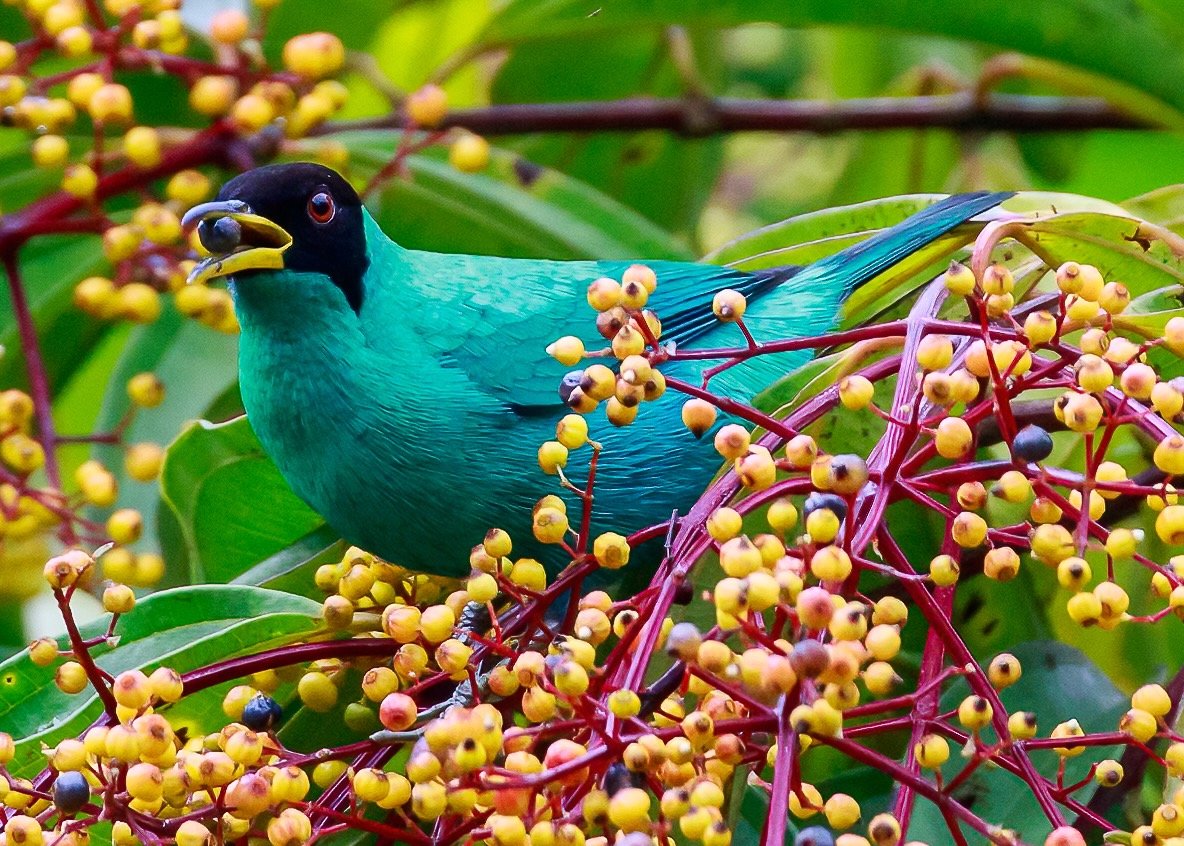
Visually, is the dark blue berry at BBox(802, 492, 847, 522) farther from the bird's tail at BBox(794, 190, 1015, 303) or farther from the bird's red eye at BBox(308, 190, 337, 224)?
the bird's red eye at BBox(308, 190, 337, 224)

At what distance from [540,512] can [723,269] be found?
1.17 meters

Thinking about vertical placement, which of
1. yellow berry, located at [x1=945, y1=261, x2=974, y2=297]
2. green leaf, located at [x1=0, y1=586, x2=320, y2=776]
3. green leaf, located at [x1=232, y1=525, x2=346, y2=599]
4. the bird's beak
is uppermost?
yellow berry, located at [x1=945, y1=261, x2=974, y2=297]

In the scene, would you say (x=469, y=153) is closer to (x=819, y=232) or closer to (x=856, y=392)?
(x=819, y=232)

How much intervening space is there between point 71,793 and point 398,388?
1.01 meters

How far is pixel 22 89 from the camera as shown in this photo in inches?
104

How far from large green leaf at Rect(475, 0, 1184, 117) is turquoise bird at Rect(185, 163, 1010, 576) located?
2.31 ft

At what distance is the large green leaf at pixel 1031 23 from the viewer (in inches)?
115

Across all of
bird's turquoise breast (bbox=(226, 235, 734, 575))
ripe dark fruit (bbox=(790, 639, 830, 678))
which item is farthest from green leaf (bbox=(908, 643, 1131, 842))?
ripe dark fruit (bbox=(790, 639, 830, 678))

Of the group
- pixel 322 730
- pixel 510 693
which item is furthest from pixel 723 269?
pixel 510 693

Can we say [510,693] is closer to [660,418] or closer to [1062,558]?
[1062,558]

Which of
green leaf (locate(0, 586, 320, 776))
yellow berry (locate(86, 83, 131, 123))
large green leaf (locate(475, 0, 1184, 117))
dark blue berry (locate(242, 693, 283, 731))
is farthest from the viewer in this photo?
large green leaf (locate(475, 0, 1184, 117))

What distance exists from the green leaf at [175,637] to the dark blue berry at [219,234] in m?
0.55

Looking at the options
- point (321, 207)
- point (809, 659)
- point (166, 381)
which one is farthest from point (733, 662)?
point (166, 381)

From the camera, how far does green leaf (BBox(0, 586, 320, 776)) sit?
1.86m
